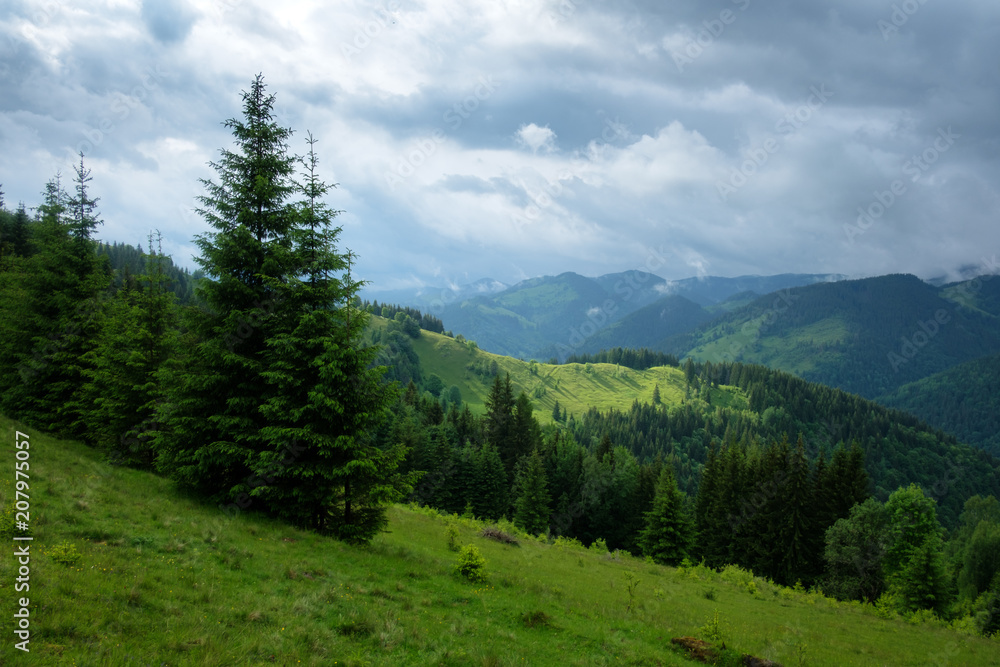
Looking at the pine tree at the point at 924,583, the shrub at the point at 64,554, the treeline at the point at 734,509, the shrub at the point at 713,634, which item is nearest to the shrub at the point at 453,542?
the treeline at the point at 734,509

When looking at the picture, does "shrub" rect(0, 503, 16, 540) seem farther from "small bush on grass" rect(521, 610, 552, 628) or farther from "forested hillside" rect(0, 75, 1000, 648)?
"small bush on grass" rect(521, 610, 552, 628)

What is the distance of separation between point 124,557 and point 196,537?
114 inches

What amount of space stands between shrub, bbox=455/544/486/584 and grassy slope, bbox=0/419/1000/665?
21.9 inches

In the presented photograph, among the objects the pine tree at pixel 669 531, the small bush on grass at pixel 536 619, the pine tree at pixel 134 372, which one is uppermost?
the pine tree at pixel 134 372

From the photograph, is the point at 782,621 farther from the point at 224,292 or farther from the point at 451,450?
the point at 451,450

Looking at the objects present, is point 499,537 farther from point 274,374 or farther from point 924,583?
point 924,583

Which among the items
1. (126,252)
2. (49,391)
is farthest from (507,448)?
(126,252)

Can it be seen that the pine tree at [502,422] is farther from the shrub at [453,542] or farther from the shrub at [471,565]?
the shrub at [471,565]

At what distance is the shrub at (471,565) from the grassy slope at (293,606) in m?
0.56

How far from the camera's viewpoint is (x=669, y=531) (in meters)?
52.1

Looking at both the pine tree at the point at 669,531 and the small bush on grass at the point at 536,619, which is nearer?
the small bush on grass at the point at 536,619

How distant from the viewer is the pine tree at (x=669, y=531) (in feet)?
169

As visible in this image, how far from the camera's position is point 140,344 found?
2538cm

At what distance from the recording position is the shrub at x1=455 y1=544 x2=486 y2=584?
18.5m
